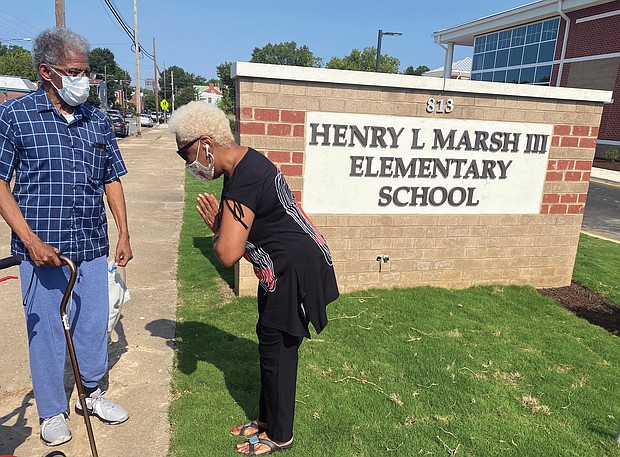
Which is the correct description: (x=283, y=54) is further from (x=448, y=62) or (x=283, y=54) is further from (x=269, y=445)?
(x=269, y=445)

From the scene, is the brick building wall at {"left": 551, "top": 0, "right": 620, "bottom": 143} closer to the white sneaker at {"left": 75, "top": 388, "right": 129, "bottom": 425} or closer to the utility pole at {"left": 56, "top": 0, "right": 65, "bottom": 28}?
the utility pole at {"left": 56, "top": 0, "right": 65, "bottom": 28}

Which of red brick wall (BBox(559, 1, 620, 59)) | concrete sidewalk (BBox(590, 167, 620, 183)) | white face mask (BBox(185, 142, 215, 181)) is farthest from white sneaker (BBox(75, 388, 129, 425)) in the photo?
red brick wall (BBox(559, 1, 620, 59))

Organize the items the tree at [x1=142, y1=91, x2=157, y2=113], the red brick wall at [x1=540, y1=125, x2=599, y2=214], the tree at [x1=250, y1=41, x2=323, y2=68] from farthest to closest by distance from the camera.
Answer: the tree at [x1=250, y1=41, x2=323, y2=68], the tree at [x1=142, y1=91, x2=157, y2=113], the red brick wall at [x1=540, y1=125, x2=599, y2=214]

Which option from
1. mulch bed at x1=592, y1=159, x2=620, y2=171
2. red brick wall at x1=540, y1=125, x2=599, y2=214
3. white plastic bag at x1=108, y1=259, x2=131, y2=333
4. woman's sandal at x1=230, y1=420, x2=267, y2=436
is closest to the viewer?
woman's sandal at x1=230, y1=420, x2=267, y2=436

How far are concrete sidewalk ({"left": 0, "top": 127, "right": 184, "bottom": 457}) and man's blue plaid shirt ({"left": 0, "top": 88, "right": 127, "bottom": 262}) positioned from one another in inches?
43.0

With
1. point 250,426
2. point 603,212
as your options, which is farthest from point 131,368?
point 603,212

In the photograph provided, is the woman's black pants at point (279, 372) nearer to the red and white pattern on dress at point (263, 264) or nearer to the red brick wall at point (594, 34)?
the red and white pattern on dress at point (263, 264)

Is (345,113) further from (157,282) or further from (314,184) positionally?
(157,282)

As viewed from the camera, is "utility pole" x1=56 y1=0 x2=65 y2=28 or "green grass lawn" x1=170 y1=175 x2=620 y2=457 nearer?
"green grass lawn" x1=170 y1=175 x2=620 y2=457

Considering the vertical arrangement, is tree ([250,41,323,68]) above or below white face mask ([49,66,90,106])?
above

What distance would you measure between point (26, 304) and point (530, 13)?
3384cm

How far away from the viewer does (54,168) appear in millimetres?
2498

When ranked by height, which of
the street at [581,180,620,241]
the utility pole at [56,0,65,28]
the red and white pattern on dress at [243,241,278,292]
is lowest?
the street at [581,180,620,241]

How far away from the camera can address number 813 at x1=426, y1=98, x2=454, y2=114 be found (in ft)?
16.4
